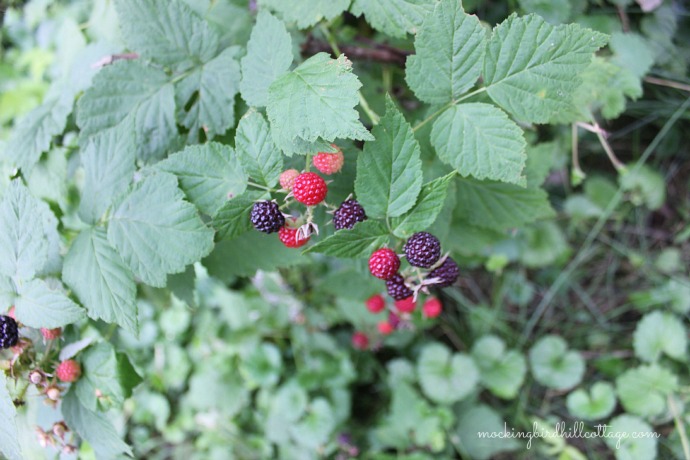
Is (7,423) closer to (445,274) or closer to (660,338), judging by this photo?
(445,274)

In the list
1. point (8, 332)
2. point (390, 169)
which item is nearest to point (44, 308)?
point (8, 332)

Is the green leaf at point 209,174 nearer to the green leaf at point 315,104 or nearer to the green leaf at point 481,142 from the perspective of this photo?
the green leaf at point 315,104

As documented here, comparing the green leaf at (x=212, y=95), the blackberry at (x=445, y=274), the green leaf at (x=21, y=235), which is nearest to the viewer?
the blackberry at (x=445, y=274)

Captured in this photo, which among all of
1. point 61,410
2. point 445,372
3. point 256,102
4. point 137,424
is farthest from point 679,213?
point 137,424

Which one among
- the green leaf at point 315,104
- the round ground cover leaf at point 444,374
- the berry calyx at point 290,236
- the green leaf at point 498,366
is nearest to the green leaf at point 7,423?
the berry calyx at point 290,236

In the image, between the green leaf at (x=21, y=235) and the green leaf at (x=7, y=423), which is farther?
the green leaf at (x=21, y=235)

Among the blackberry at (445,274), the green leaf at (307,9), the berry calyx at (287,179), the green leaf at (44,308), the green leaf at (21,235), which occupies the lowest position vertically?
the blackberry at (445,274)

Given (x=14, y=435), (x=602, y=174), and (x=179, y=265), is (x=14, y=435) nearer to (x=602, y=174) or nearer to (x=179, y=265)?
(x=179, y=265)
